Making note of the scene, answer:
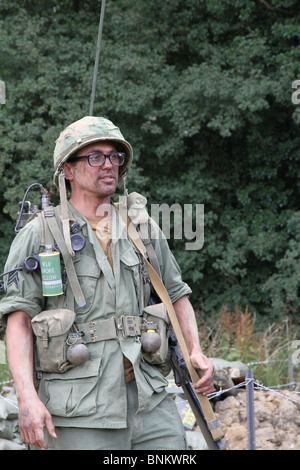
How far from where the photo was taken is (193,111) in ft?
32.9

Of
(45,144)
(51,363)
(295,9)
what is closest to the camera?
(51,363)

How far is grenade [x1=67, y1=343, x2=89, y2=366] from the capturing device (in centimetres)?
275

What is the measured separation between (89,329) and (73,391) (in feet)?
0.93

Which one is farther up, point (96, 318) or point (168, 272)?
point (168, 272)

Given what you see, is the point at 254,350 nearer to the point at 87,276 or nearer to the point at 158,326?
the point at 158,326

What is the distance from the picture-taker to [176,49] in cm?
1064

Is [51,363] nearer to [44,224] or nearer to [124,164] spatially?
[44,224]

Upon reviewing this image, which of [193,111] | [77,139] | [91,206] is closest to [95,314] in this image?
[91,206]

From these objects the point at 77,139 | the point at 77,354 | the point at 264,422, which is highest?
the point at 77,139

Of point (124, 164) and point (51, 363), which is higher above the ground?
point (124, 164)

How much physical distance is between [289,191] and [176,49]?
3.12 meters

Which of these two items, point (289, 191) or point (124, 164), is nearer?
point (124, 164)
